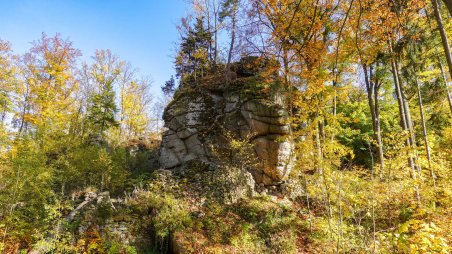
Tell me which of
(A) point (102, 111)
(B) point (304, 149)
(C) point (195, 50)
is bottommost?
(B) point (304, 149)

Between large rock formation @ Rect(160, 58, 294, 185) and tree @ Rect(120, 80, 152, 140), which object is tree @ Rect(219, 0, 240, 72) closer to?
large rock formation @ Rect(160, 58, 294, 185)

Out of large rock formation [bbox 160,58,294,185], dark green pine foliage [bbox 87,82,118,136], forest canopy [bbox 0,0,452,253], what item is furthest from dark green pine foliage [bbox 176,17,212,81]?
dark green pine foliage [bbox 87,82,118,136]

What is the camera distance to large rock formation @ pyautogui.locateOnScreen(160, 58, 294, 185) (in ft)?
36.4

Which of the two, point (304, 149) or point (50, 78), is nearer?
point (304, 149)

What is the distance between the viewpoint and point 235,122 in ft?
39.0

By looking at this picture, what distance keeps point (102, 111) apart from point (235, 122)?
11.5m

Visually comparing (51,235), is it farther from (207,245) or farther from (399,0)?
(399,0)

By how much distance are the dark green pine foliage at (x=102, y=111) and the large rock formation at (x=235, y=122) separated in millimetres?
6961

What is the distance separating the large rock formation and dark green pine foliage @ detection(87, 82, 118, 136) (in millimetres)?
6961

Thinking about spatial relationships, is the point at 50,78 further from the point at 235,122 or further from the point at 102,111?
the point at 235,122

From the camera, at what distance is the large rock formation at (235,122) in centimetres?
1109

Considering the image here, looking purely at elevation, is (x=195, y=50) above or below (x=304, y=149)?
above

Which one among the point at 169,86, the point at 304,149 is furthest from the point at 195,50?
the point at 304,149

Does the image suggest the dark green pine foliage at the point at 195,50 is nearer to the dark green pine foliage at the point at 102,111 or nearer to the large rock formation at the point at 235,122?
the large rock formation at the point at 235,122
